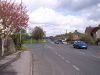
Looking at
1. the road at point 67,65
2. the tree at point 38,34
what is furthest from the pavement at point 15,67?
the tree at point 38,34

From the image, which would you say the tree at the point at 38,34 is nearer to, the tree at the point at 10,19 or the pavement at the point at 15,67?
the tree at the point at 10,19

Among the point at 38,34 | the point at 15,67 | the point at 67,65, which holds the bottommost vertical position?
the point at 67,65

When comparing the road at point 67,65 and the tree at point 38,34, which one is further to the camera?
the tree at point 38,34

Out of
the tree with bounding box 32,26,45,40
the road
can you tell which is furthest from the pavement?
the tree with bounding box 32,26,45,40

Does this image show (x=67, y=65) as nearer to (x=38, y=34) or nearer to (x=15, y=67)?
(x=15, y=67)

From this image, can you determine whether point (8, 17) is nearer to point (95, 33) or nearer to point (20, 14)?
point (20, 14)

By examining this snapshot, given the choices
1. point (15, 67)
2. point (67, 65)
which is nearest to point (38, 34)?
point (67, 65)

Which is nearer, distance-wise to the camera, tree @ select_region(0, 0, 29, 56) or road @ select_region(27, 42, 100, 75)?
road @ select_region(27, 42, 100, 75)

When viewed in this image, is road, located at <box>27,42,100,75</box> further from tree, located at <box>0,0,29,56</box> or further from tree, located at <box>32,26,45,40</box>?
tree, located at <box>32,26,45,40</box>

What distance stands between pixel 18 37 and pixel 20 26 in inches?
959

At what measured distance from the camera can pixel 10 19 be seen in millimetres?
26703

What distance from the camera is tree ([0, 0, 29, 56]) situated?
2614 cm

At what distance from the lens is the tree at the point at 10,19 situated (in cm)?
2614

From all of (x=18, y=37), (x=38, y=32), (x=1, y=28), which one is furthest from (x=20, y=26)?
(x=38, y=32)
